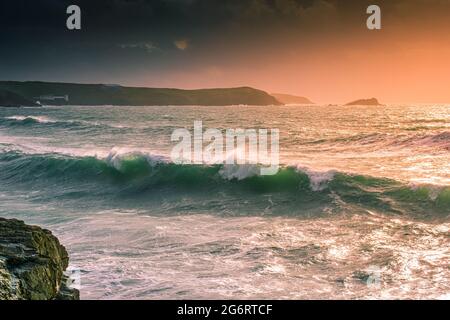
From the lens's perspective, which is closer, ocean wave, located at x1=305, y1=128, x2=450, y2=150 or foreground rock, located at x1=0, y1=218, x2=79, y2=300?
foreground rock, located at x1=0, y1=218, x2=79, y2=300

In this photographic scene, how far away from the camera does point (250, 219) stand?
14766 millimetres

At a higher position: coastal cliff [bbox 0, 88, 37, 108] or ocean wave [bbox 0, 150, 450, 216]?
coastal cliff [bbox 0, 88, 37, 108]

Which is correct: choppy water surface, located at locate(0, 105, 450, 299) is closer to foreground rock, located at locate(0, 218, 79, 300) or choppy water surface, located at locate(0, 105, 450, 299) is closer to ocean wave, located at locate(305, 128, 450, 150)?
ocean wave, located at locate(305, 128, 450, 150)

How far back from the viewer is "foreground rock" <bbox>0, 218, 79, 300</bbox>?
584 centimetres

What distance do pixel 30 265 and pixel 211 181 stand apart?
14901 mm

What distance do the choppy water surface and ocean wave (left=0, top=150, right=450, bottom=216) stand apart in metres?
0.06

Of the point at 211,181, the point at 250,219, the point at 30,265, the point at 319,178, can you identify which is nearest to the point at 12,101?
the point at 211,181

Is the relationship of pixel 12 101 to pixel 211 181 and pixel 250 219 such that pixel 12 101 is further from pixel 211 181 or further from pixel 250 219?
pixel 250 219

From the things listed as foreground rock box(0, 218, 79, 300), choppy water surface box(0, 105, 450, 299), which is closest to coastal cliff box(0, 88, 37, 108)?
choppy water surface box(0, 105, 450, 299)

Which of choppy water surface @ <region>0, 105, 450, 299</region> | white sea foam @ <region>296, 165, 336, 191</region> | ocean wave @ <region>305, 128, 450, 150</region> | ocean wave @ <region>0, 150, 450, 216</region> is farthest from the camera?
ocean wave @ <region>305, 128, 450, 150</region>

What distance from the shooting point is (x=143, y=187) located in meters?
21.3

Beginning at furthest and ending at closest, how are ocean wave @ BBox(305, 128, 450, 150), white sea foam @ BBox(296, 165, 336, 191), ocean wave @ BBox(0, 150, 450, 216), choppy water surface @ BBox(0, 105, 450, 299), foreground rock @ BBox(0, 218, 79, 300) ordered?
ocean wave @ BBox(305, 128, 450, 150), white sea foam @ BBox(296, 165, 336, 191), ocean wave @ BBox(0, 150, 450, 216), choppy water surface @ BBox(0, 105, 450, 299), foreground rock @ BBox(0, 218, 79, 300)
